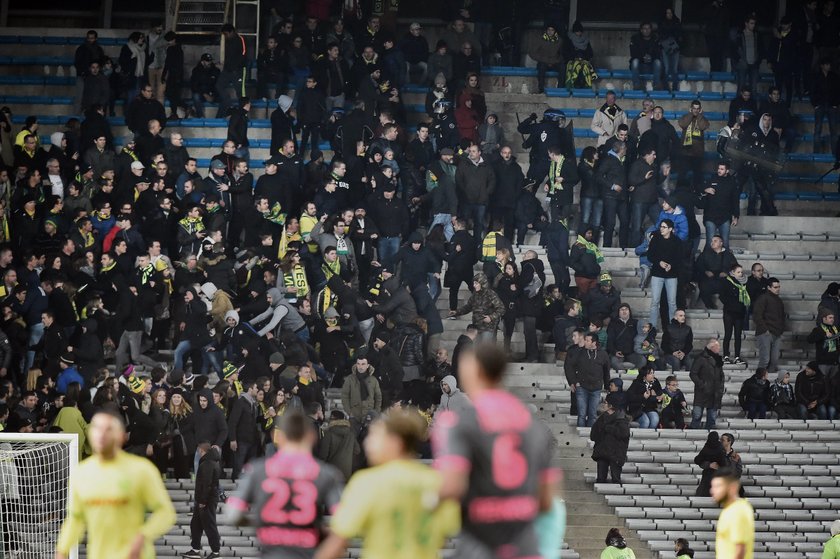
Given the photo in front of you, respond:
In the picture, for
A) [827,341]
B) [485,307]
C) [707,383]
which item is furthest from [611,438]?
[827,341]

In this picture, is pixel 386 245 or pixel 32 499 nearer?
pixel 32 499

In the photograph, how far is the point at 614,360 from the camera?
24891mm

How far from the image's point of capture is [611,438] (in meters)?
22.7

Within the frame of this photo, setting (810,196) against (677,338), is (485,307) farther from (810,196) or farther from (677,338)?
(810,196)

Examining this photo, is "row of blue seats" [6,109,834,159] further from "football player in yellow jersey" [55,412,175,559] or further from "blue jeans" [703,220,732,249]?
"football player in yellow jersey" [55,412,175,559]

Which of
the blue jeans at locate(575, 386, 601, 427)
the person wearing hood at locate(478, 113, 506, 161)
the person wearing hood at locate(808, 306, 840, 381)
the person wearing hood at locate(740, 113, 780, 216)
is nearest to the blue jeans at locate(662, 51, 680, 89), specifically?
the person wearing hood at locate(740, 113, 780, 216)

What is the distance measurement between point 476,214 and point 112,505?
1698cm

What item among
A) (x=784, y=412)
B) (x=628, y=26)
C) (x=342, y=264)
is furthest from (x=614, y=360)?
(x=628, y=26)

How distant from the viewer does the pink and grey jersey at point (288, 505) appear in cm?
935

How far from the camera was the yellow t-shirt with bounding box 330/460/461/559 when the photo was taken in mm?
8758

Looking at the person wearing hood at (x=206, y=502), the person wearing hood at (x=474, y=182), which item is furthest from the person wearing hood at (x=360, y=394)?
the person wearing hood at (x=474, y=182)

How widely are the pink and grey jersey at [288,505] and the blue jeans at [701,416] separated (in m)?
15.5

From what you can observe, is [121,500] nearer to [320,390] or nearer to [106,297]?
[320,390]

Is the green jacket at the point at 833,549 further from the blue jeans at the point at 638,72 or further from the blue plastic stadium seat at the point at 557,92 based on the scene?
the blue jeans at the point at 638,72
